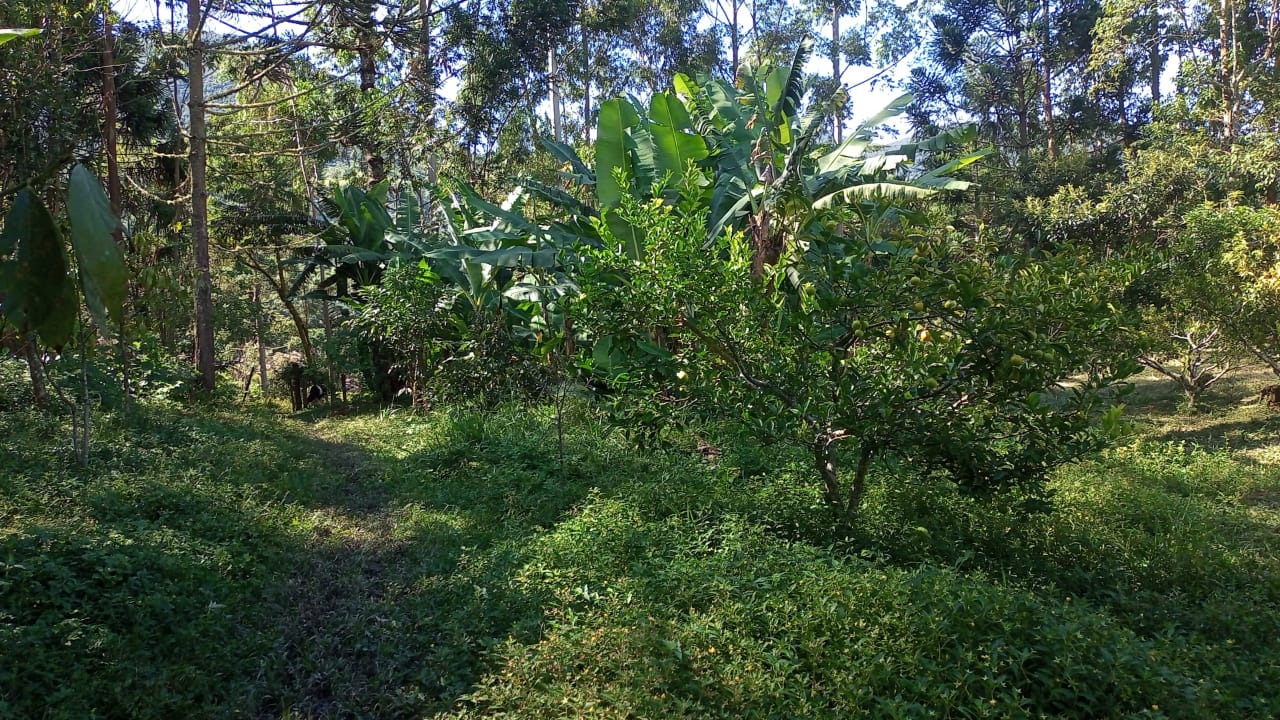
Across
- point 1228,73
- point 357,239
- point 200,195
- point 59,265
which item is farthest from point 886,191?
point 1228,73

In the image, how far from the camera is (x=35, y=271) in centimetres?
154

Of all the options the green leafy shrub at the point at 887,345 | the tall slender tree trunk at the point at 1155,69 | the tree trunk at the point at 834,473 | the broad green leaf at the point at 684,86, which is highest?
the tall slender tree trunk at the point at 1155,69

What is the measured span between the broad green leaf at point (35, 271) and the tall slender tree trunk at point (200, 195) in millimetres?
8924

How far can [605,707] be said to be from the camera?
2.56m

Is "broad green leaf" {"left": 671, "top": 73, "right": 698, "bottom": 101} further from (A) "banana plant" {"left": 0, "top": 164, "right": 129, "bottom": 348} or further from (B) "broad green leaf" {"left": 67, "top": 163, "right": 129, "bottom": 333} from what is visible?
(B) "broad green leaf" {"left": 67, "top": 163, "right": 129, "bottom": 333}

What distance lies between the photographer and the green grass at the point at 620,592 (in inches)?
103

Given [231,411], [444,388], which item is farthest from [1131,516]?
[231,411]

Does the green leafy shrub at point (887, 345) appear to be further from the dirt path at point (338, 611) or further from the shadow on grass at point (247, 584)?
the dirt path at point (338, 611)

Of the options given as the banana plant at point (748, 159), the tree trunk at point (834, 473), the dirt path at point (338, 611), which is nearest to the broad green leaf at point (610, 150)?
the banana plant at point (748, 159)

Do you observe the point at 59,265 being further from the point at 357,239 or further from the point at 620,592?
the point at 357,239

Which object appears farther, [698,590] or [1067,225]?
[1067,225]

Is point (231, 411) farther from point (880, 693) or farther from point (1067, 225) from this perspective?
point (1067, 225)

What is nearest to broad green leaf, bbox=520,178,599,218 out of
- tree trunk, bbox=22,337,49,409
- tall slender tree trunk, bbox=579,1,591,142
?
tree trunk, bbox=22,337,49,409

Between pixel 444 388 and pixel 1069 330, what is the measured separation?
598cm
